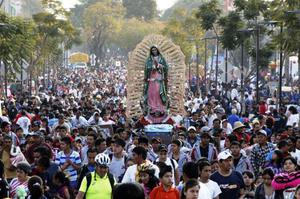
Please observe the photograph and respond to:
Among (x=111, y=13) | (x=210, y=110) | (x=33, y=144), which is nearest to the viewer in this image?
(x=33, y=144)

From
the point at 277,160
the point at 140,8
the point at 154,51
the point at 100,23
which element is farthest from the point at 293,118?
the point at 140,8

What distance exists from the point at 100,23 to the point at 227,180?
122725 millimetres

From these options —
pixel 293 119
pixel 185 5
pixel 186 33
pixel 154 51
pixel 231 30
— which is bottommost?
pixel 293 119

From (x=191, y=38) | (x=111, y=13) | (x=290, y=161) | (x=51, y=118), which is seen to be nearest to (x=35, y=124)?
(x=51, y=118)

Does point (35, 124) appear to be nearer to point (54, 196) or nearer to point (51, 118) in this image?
point (51, 118)

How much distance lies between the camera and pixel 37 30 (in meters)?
70.6

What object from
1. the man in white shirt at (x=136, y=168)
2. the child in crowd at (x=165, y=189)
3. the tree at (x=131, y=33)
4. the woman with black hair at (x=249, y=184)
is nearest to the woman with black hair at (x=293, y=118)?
the woman with black hair at (x=249, y=184)

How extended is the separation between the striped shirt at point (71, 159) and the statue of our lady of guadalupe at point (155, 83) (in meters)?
12.6

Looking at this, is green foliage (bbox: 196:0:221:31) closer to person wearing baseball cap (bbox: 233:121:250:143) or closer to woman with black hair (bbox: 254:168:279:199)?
person wearing baseball cap (bbox: 233:121:250:143)

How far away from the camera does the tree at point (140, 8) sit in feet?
543

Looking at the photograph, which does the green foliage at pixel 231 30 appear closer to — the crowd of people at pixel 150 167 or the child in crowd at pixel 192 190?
the crowd of people at pixel 150 167

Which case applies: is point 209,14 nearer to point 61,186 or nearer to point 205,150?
point 205,150

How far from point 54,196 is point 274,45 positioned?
29197mm

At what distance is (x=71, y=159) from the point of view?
58.2 ft
